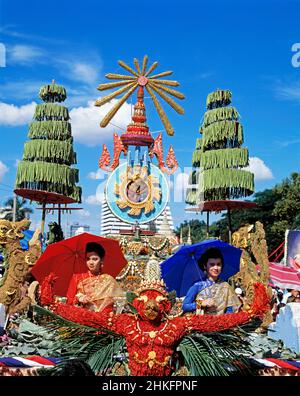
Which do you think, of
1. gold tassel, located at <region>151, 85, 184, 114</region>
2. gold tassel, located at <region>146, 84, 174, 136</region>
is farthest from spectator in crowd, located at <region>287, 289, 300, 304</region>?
gold tassel, located at <region>151, 85, 184, 114</region>

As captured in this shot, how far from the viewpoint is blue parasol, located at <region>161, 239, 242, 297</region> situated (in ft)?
17.5

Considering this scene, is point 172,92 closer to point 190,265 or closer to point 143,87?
point 143,87

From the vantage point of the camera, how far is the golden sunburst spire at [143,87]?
78.1 feet

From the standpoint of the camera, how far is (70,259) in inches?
230

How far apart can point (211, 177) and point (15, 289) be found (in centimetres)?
1350

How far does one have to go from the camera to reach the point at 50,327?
13.6 ft

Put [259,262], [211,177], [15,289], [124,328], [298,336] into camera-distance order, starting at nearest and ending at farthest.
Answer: [124,328], [298,336], [15,289], [259,262], [211,177]

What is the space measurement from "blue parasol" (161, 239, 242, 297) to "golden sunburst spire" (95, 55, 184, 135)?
60.5 ft

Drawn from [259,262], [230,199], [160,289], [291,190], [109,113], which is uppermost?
[109,113]

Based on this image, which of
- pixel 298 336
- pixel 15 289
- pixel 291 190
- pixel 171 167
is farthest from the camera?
pixel 291 190

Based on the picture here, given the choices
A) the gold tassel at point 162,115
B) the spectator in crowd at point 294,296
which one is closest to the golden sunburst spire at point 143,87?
the gold tassel at point 162,115

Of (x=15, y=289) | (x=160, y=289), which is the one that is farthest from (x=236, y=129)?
(x=160, y=289)

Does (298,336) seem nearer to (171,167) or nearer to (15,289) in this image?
(15,289)

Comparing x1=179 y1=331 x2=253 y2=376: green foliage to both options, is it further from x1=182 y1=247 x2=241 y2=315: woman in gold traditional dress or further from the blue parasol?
the blue parasol
